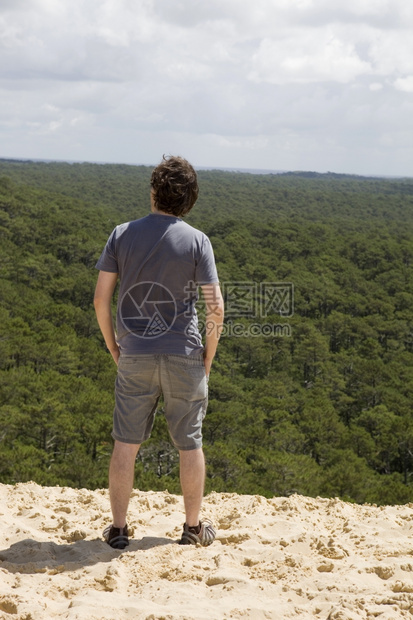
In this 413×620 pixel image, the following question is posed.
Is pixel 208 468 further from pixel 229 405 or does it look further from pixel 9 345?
pixel 9 345

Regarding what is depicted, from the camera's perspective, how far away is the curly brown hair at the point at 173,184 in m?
2.20

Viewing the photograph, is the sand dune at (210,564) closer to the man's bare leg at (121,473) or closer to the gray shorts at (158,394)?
the man's bare leg at (121,473)

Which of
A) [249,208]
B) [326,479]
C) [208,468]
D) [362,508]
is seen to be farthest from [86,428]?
[249,208]

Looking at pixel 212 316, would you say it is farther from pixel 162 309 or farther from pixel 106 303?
pixel 106 303

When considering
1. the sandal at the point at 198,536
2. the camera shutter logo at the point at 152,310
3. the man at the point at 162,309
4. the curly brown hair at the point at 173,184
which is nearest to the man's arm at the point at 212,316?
the man at the point at 162,309

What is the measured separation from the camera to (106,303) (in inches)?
89.7

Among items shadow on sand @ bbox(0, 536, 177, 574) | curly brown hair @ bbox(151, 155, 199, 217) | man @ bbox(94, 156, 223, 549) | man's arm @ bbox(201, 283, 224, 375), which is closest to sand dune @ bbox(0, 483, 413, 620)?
shadow on sand @ bbox(0, 536, 177, 574)

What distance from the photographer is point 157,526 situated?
265 cm

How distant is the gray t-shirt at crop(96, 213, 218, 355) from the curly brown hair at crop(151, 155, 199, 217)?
7 centimetres

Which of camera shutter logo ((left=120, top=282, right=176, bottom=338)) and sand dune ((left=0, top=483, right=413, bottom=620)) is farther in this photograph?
camera shutter logo ((left=120, top=282, right=176, bottom=338))

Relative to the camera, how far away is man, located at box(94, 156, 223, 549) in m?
2.19

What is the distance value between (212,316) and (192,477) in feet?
2.02

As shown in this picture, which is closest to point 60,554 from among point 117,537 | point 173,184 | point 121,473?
point 117,537

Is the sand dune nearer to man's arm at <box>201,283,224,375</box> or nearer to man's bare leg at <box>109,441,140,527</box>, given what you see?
man's bare leg at <box>109,441,140,527</box>
